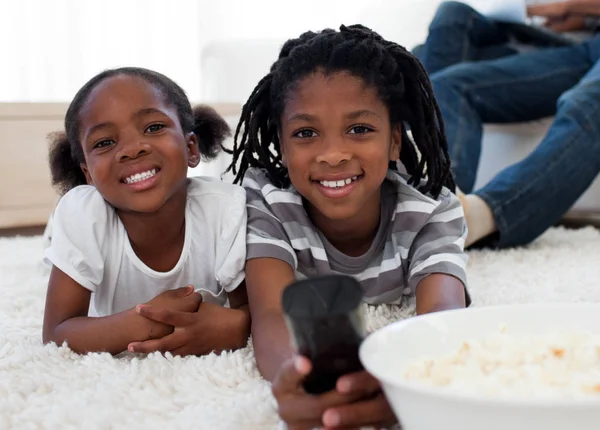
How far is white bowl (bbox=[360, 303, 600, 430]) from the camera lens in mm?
464

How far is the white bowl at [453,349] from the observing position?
0.46 meters

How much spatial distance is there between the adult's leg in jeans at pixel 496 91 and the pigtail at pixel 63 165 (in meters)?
0.95

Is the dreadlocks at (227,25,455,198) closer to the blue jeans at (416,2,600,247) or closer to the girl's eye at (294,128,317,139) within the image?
the girl's eye at (294,128,317,139)

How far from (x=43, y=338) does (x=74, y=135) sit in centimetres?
30

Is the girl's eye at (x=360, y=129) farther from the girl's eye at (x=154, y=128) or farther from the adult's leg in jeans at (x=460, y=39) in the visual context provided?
the adult's leg in jeans at (x=460, y=39)

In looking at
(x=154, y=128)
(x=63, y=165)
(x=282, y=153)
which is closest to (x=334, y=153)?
(x=282, y=153)

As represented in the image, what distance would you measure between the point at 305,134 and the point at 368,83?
0.36 feet

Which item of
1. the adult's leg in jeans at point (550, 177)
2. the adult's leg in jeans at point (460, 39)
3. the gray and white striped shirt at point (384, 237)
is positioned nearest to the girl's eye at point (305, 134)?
the gray and white striped shirt at point (384, 237)

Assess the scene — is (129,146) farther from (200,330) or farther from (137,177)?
(200,330)

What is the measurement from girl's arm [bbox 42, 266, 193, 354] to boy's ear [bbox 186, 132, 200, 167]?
258 mm

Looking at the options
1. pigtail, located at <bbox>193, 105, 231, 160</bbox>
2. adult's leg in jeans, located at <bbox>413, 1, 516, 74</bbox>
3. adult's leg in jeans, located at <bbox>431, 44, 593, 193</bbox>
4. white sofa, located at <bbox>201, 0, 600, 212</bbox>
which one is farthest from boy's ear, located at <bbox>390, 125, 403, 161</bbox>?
white sofa, located at <bbox>201, 0, 600, 212</bbox>

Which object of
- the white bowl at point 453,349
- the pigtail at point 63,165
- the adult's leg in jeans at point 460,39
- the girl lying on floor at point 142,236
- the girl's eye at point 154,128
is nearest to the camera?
the white bowl at point 453,349

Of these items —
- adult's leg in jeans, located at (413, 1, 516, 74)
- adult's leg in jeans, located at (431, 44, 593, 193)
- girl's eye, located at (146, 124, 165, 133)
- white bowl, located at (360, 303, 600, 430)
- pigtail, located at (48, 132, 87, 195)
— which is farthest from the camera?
adult's leg in jeans, located at (413, 1, 516, 74)

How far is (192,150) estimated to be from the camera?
1.12 meters
